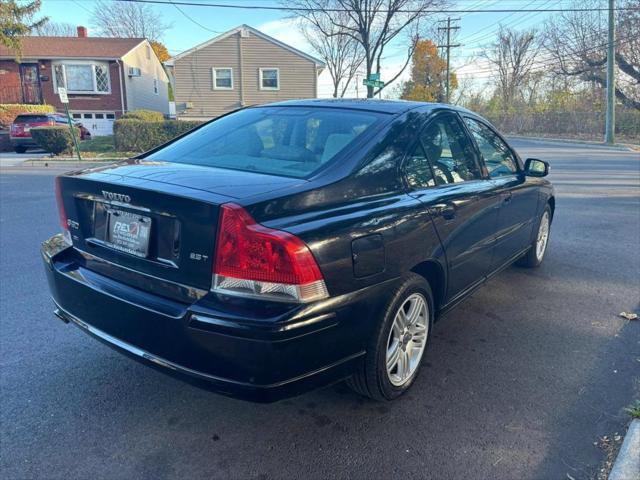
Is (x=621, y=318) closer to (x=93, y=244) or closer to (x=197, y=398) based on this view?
(x=197, y=398)

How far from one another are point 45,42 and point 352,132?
35.7m

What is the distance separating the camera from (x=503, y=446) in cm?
256

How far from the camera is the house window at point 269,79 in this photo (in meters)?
30.1

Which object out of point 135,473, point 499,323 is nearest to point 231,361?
point 135,473

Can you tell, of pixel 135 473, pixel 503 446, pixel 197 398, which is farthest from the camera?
pixel 197 398

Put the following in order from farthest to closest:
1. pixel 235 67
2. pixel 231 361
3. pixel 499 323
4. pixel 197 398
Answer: pixel 235 67 < pixel 499 323 < pixel 197 398 < pixel 231 361

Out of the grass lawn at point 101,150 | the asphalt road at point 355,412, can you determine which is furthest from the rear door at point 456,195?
the grass lawn at point 101,150

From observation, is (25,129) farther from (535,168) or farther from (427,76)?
(427,76)

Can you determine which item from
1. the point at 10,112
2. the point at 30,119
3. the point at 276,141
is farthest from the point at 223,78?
the point at 276,141

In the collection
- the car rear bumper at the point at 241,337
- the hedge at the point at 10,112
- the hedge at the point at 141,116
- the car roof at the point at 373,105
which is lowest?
the car rear bumper at the point at 241,337

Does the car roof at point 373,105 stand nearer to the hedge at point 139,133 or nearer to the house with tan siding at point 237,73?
the hedge at point 139,133

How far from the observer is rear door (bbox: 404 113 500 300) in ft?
10.2

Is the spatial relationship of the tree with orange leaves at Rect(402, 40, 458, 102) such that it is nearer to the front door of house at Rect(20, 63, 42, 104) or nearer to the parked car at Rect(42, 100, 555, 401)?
the front door of house at Rect(20, 63, 42, 104)

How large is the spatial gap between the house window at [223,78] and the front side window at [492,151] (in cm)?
2775
